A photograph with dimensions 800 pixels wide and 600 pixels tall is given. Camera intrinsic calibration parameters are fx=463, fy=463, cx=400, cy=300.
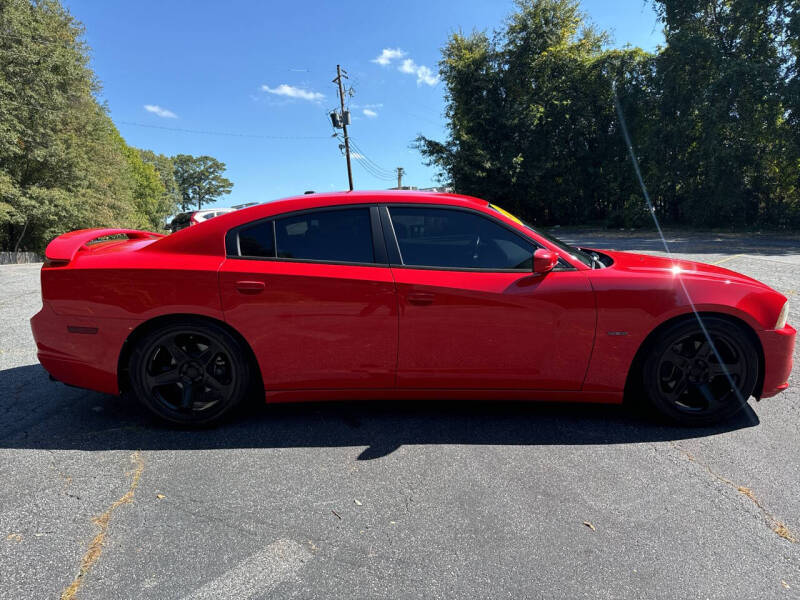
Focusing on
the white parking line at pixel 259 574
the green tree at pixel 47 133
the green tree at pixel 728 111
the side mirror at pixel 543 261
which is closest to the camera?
the white parking line at pixel 259 574

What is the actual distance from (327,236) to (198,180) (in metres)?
101

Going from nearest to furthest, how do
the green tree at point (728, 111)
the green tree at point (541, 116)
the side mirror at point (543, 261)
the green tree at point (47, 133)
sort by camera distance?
the side mirror at point (543, 261)
the green tree at point (728, 111)
the green tree at point (47, 133)
the green tree at point (541, 116)

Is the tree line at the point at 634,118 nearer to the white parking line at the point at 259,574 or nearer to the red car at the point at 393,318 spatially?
the red car at the point at 393,318

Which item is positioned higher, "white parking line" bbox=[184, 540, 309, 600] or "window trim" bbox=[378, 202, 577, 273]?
"window trim" bbox=[378, 202, 577, 273]

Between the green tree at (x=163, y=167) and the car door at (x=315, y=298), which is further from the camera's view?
the green tree at (x=163, y=167)

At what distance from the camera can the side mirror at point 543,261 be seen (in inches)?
106

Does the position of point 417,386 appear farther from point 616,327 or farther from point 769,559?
point 769,559

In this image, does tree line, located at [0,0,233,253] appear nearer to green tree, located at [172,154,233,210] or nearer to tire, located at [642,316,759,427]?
tire, located at [642,316,759,427]

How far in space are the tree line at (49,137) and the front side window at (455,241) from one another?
24.8 metres

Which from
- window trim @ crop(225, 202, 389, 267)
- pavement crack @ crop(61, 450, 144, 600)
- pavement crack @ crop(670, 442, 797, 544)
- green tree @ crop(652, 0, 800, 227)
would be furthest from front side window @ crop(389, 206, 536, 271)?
green tree @ crop(652, 0, 800, 227)

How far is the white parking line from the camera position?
165 cm

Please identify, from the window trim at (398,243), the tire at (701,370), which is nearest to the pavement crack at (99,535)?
the window trim at (398,243)

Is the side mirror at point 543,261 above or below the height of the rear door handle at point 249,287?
above

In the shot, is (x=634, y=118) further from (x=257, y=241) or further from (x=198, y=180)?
(x=198, y=180)
